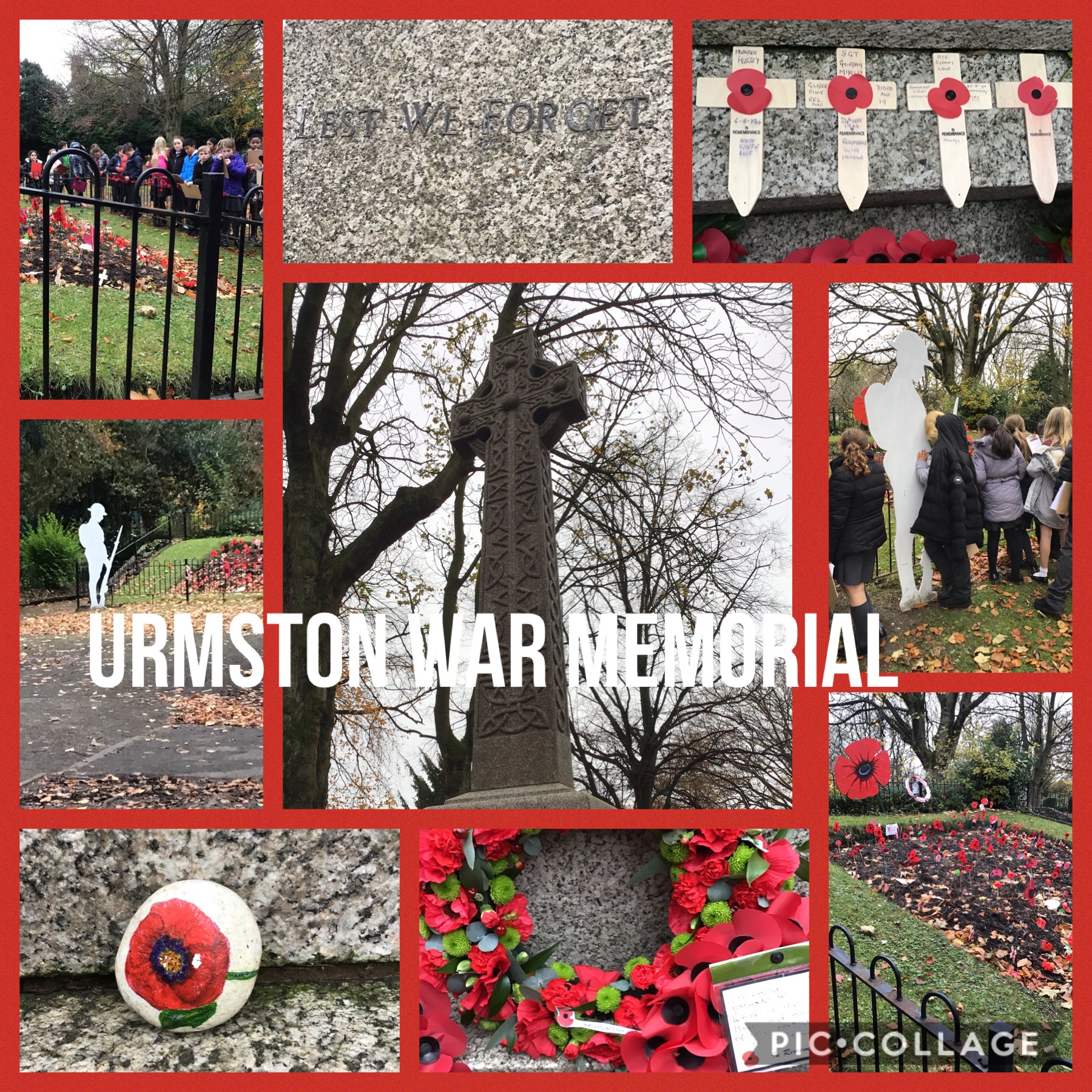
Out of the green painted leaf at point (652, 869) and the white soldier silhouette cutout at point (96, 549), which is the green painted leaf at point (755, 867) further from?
the white soldier silhouette cutout at point (96, 549)

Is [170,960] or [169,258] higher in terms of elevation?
[169,258]

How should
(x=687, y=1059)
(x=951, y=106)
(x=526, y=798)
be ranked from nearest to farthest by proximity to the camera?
(x=526, y=798)
(x=687, y=1059)
(x=951, y=106)

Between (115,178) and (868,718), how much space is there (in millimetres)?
4225

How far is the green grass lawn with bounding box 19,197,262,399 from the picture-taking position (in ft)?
12.3

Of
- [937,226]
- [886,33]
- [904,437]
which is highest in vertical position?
[886,33]

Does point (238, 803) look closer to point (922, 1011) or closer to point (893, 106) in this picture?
point (922, 1011)

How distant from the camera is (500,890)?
332 centimetres

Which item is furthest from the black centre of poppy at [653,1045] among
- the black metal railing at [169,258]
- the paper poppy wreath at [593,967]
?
the black metal railing at [169,258]

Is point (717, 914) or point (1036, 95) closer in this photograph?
point (717, 914)

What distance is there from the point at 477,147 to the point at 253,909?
3.05 metres

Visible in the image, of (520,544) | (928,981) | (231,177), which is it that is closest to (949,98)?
(520,544)

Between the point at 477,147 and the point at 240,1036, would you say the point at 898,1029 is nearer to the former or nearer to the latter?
→ the point at 240,1036

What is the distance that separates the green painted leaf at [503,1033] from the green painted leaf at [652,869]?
2.19 ft

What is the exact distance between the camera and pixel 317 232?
11.8ft
